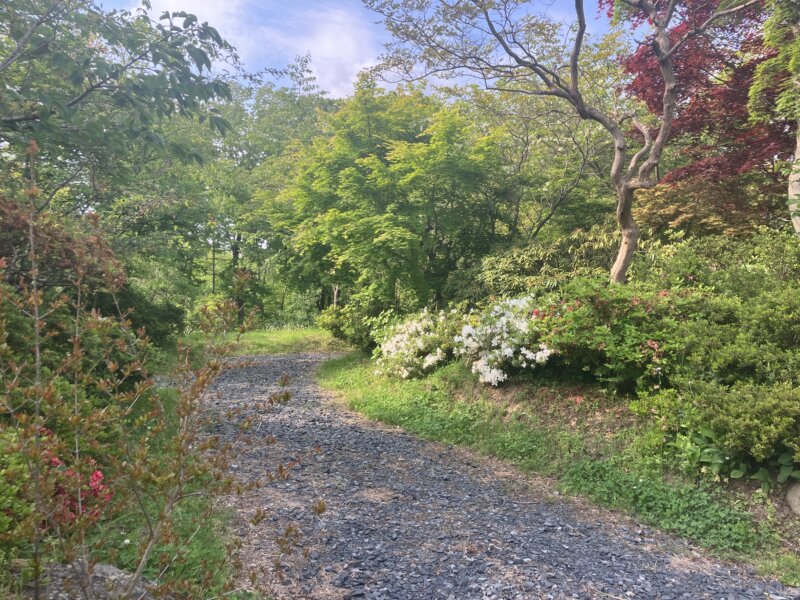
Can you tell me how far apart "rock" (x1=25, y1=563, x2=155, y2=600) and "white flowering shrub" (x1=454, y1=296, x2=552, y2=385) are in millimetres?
4320

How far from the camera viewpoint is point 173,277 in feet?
32.4

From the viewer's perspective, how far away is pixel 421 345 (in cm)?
717

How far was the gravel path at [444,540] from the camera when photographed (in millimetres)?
2623

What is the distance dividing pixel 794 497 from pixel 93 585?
14.4 ft

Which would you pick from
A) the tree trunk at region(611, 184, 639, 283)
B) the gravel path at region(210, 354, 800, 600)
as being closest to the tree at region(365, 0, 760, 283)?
the tree trunk at region(611, 184, 639, 283)

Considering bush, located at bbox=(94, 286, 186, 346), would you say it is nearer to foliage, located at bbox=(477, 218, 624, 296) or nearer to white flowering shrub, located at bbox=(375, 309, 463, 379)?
white flowering shrub, located at bbox=(375, 309, 463, 379)

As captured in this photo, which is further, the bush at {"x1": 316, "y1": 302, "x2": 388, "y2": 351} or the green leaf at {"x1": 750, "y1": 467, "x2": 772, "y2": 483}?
the bush at {"x1": 316, "y1": 302, "x2": 388, "y2": 351}

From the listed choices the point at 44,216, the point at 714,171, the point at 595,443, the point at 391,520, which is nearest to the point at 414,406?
the point at 595,443

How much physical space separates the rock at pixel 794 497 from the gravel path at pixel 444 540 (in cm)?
79

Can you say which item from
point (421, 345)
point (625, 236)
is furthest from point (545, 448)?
point (625, 236)

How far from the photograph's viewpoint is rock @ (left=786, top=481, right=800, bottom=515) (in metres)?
3.31

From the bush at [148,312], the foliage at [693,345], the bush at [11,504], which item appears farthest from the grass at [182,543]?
the foliage at [693,345]

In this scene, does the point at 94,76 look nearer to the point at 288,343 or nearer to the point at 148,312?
the point at 148,312

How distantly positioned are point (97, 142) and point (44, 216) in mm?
1000
